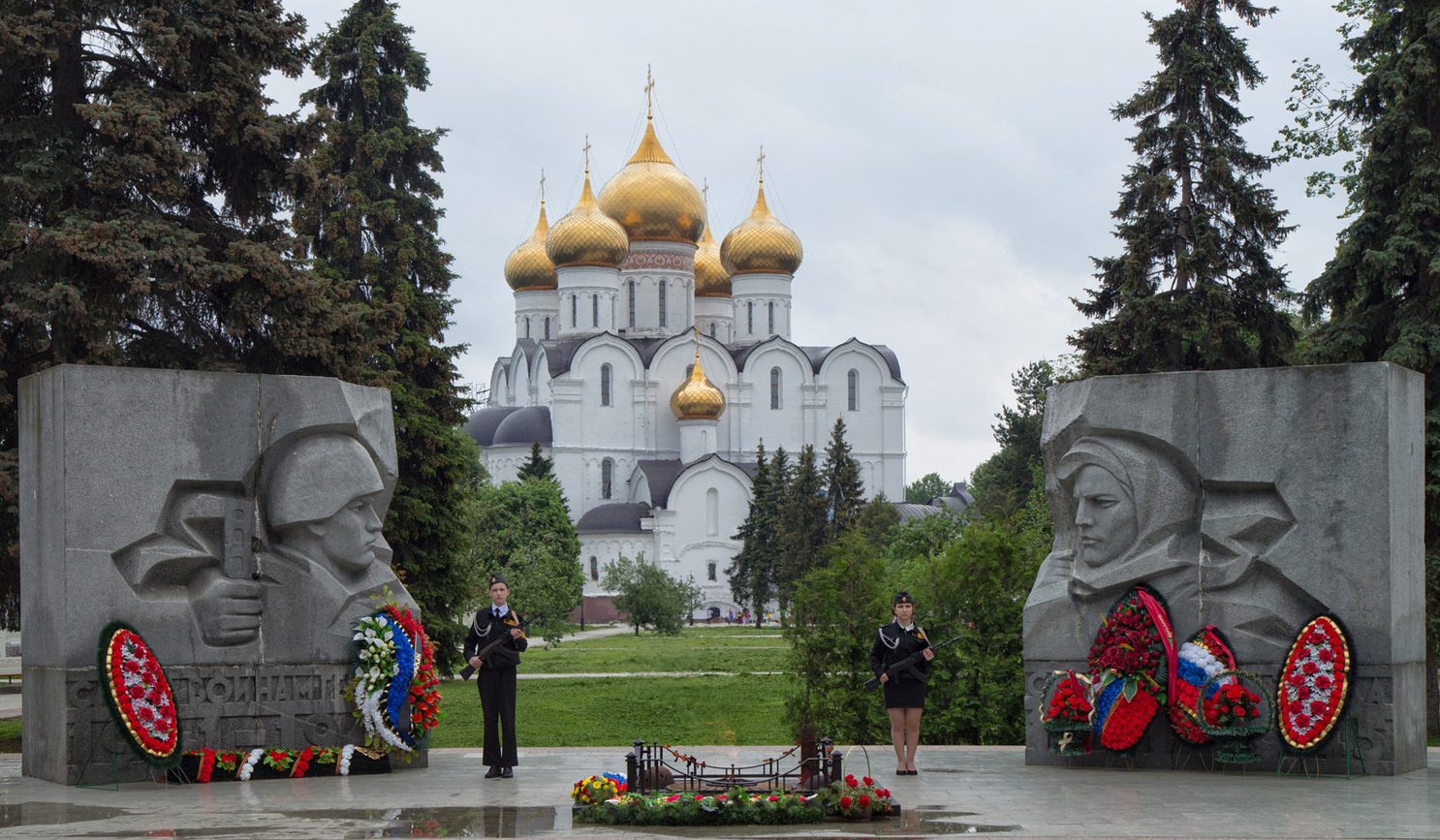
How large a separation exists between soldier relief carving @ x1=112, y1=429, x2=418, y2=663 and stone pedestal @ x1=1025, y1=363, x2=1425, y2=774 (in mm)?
5230

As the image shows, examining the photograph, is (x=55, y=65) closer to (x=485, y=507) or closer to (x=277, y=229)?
(x=277, y=229)

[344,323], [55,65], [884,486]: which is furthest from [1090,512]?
[884,486]

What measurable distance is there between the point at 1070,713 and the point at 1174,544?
1.45m

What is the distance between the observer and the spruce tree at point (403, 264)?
2208 cm

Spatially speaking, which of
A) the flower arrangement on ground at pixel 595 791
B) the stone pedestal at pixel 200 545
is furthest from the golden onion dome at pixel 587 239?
the flower arrangement on ground at pixel 595 791

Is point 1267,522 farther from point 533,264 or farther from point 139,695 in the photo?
point 533,264

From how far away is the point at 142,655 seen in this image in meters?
10.3

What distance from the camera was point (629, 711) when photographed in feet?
65.7

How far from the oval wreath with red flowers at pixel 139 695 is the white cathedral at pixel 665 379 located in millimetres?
49965

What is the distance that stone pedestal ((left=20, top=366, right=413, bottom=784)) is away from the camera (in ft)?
33.7

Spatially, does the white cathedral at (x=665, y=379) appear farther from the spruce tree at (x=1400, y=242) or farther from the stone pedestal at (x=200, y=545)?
the stone pedestal at (x=200, y=545)

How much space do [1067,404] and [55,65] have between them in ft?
36.5

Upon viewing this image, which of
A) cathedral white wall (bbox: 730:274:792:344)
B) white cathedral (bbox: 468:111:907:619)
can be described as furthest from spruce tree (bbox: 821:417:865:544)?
cathedral white wall (bbox: 730:274:792:344)

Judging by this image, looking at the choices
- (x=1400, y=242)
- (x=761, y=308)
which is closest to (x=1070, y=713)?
(x=1400, y=242)
